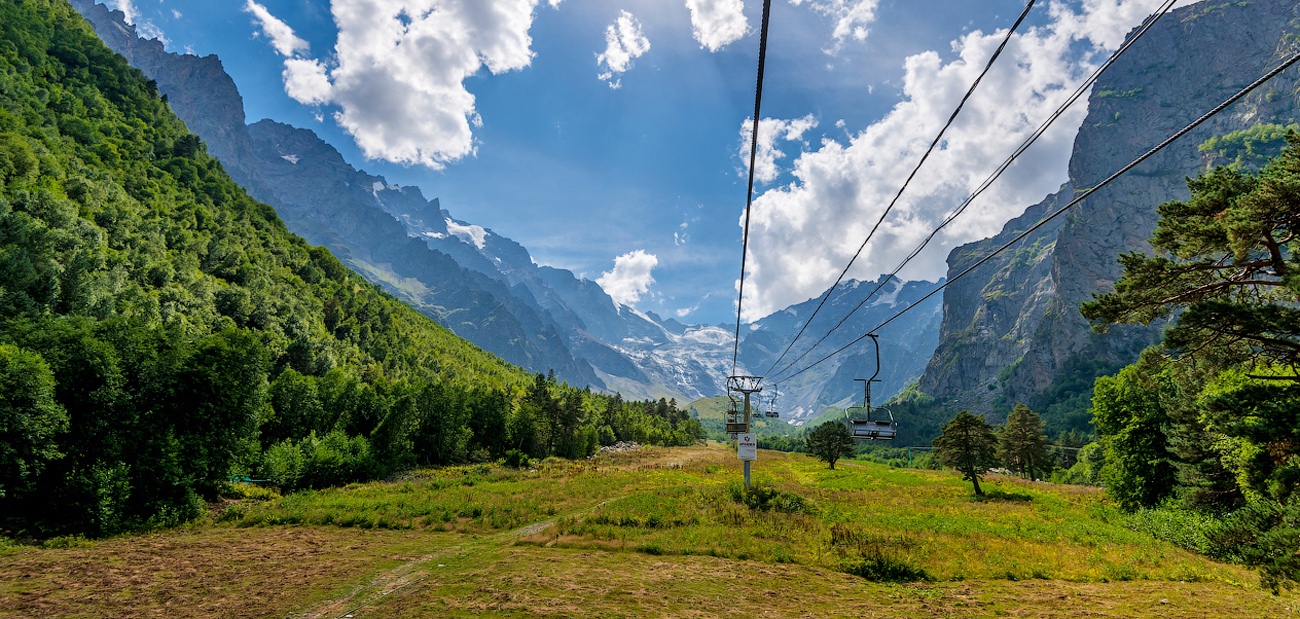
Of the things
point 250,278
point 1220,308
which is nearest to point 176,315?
point 250,278

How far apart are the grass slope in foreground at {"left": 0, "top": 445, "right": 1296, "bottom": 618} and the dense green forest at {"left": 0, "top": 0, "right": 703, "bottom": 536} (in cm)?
540

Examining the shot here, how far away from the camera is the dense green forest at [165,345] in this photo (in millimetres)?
25281

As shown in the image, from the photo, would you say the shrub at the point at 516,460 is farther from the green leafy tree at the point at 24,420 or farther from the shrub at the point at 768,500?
the green leafy tree at the point at 24,420

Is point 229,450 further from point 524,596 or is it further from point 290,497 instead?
point 524,596

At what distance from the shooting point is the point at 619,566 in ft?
71.2

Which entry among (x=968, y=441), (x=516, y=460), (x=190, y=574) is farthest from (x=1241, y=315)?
(x=516, y=460)

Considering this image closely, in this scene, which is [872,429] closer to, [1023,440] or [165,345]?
[165,345]

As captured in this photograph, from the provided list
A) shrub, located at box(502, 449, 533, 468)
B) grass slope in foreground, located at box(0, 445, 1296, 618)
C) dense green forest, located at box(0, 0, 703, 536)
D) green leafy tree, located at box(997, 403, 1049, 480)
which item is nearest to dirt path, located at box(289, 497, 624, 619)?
grass slope in foreground, located at box(0, 445, 1296, 618)

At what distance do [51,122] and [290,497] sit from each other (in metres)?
113

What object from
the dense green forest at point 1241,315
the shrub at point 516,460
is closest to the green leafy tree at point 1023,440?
the dense green forest at point 1241,315

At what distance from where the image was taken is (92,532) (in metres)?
23.8

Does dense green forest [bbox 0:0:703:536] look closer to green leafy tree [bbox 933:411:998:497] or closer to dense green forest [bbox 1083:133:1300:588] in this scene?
dense green forest [bbox 1083:133:1300:588]

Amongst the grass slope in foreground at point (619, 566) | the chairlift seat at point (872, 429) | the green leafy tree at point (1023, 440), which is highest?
the chairlift seat at point (872, 429)

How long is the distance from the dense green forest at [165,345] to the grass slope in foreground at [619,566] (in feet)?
17.7
